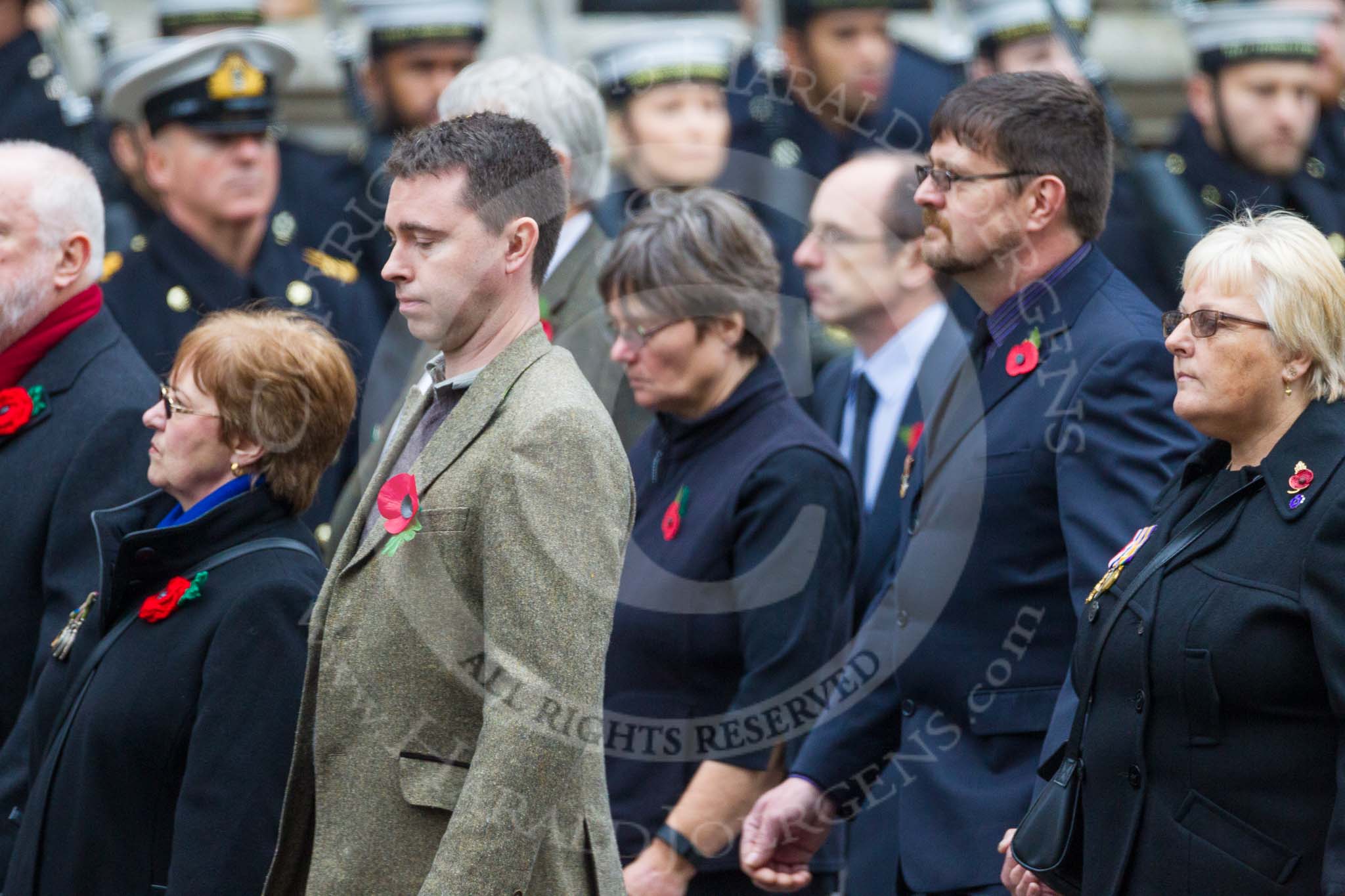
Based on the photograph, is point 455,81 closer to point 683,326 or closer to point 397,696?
point 683,326

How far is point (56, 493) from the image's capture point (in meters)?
3.78

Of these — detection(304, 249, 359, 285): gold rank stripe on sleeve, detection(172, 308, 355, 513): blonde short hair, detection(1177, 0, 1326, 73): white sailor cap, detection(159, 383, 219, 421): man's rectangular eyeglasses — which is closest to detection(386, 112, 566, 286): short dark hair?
detection(172, 308, 355, 513): blonde short hair

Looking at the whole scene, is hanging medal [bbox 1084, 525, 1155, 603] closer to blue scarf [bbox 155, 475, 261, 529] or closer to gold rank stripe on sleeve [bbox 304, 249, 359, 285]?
blue scarf [bbox 155, 475, 261, 529]

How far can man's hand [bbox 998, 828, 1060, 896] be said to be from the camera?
10.1 feet

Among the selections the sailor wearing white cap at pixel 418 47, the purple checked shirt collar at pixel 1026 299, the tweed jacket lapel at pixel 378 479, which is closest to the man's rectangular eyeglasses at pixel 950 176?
the purple checked shirt collar at pixel 1026 299

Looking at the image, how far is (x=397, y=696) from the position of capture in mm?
2770

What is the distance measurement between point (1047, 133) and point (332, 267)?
267 cm

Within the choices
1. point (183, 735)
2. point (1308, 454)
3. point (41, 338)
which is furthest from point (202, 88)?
point (1308, 454)

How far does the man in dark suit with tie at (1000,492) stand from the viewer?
129 inches

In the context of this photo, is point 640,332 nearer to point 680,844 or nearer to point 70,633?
point 680,844

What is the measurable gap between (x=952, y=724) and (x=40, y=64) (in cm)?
491

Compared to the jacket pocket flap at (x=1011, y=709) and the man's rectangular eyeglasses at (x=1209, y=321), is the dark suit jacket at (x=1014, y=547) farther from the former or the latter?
the man's rectangular eyeglasses at (x=1209, y=321)

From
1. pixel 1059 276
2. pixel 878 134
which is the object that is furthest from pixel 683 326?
pixel 878 134

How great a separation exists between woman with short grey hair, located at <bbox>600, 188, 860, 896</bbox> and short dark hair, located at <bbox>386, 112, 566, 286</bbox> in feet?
3.00
